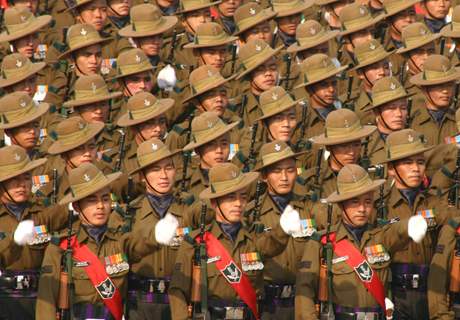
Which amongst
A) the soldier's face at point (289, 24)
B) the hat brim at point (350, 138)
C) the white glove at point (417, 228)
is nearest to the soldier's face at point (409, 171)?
the hat brim at point (350, 138)

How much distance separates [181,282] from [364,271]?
6.99 ft

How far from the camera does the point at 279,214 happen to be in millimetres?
23969

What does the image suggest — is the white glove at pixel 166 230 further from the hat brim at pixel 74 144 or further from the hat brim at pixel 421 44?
the hat brim at pixel 421 44

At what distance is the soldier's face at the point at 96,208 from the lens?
2280 centimetres

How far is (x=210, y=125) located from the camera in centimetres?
2520

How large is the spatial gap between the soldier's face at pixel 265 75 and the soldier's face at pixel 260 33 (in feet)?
4.96

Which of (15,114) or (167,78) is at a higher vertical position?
(167,78)

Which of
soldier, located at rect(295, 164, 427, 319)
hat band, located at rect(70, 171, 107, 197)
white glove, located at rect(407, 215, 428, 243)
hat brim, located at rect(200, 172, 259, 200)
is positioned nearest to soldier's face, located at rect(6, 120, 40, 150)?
hat band, located at rect(70, 171, 107, 197)

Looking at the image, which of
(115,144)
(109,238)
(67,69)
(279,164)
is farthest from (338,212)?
(67,69)

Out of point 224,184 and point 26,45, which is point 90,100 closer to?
point 26,45

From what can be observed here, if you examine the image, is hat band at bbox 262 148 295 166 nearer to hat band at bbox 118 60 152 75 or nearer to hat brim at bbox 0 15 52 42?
hat band at bbox 118 60 152 75

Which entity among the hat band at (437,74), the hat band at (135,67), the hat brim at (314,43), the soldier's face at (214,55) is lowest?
the hat band at (437,74)

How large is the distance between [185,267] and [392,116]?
4751mm

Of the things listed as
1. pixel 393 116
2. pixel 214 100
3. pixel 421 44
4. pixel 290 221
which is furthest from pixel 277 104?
pixel 290 221
